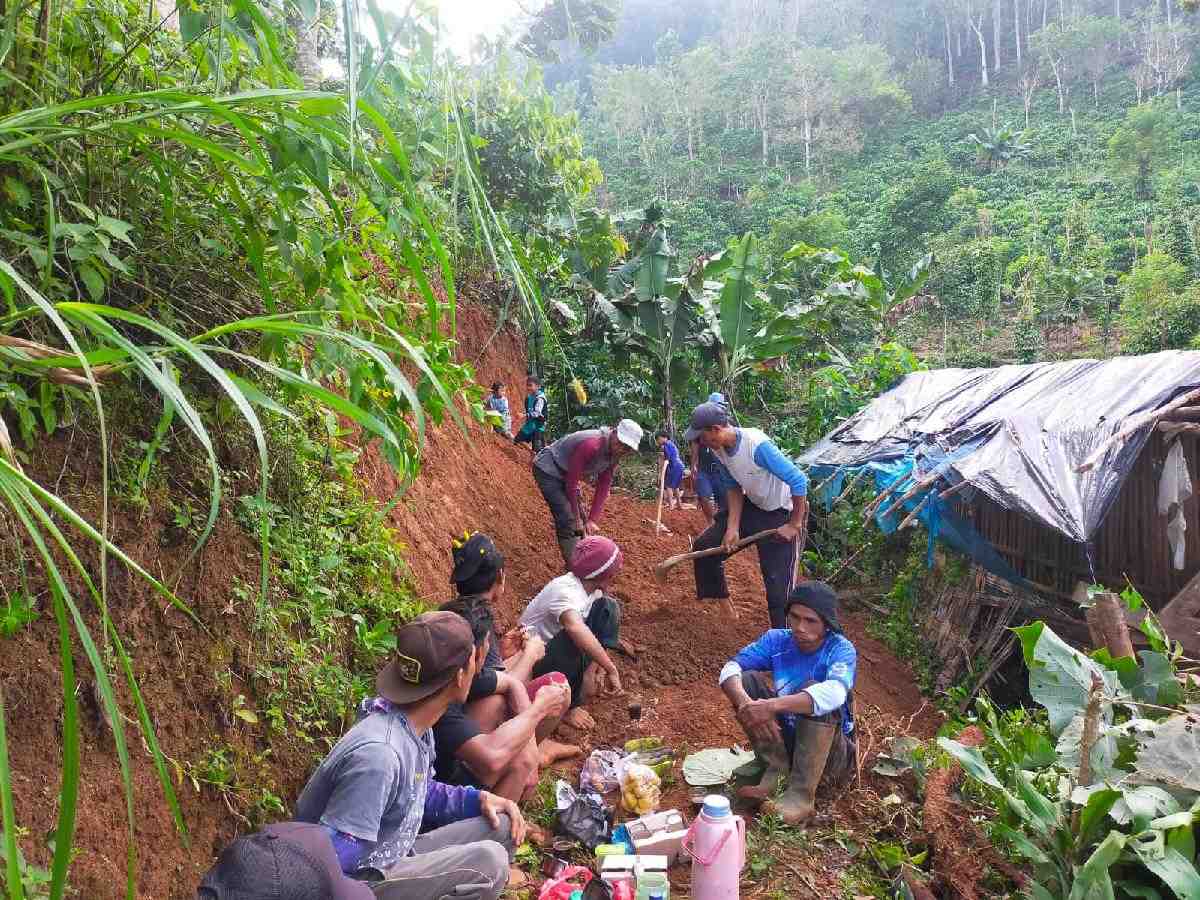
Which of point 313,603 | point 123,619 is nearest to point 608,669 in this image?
point 313,603

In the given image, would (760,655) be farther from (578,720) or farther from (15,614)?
(15,614)

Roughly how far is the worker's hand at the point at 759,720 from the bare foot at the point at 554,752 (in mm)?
905

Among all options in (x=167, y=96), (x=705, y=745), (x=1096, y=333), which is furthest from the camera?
(x=1096, y=333)

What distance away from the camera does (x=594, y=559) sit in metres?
3.73

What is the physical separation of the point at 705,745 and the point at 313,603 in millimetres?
2005

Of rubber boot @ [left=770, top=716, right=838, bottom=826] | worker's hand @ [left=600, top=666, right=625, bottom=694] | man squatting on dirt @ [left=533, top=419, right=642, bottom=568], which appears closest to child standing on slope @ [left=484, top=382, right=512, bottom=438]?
man squatting on dirt @ [left=533, top=419, right=642, bottom=568]

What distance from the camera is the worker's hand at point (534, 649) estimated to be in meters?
3.42

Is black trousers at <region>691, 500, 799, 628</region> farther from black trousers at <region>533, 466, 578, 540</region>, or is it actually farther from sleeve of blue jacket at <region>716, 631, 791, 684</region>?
sleeve of blue jacket at <region>716, 631, 791, 684</region>

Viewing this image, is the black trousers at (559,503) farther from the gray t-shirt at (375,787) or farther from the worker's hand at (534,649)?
the gray t-shirt at (375,787)

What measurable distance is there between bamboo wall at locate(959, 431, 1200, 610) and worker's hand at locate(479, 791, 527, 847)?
4.25 meters

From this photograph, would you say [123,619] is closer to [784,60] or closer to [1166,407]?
[1166,407]

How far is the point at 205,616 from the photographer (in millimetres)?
2541

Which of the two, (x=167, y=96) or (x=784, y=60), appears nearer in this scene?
(x=167, y=96)

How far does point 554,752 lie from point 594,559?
3.01 ft
